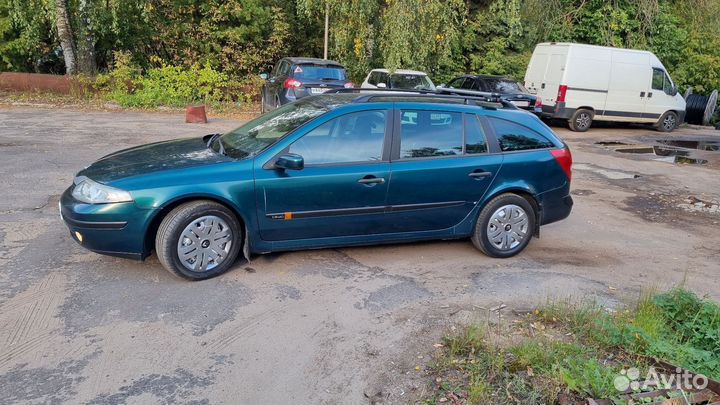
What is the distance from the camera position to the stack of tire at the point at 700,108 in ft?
68.3

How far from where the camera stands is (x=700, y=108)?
21109 mm

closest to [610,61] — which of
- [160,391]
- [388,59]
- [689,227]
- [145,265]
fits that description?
[388,59]

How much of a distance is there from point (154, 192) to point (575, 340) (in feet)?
11.2

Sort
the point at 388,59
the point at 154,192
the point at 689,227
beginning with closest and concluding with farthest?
1. the point at 154,192
2. the point at 689,227
3. the point at 388,59

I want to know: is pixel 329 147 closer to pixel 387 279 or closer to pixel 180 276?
pixel 387 279

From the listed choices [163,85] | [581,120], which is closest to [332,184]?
[163,85]

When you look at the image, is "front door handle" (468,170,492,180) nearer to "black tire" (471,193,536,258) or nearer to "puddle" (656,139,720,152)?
"black tire" (471,193,536,258)

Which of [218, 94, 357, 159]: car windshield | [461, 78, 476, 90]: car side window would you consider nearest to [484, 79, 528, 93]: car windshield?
[461, 78, 476, 90]: car side window

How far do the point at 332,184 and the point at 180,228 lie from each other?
134cm

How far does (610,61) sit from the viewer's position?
17312 millimetres

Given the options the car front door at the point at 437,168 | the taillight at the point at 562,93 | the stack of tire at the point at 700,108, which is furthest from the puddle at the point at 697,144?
the car front door at the point at 437,168

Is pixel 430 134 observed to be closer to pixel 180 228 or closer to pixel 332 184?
pixel 332 184

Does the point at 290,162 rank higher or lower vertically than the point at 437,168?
higher

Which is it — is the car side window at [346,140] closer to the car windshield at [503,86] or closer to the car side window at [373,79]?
the car side window at [373,79]
